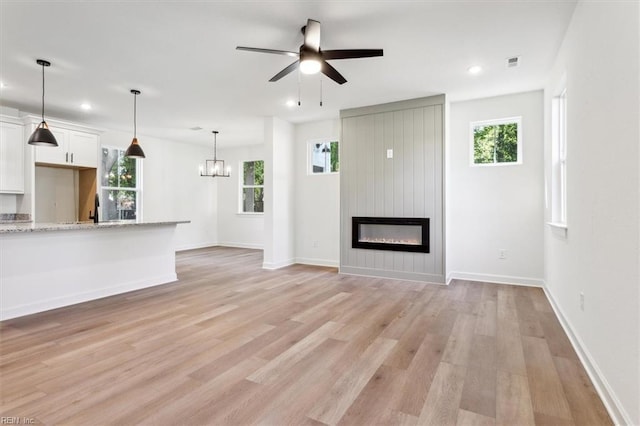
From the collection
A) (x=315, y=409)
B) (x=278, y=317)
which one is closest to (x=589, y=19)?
(x=315, y=409)

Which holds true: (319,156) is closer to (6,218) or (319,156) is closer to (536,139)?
(536,139)

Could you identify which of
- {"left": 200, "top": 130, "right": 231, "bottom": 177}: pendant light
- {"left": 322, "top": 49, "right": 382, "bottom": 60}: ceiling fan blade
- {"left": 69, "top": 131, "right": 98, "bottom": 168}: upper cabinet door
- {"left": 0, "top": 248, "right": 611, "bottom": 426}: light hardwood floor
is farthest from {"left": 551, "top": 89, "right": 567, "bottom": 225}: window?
{"left": 69, "top": 131, "right": 98, "bottom": 168}: upper cabinet door

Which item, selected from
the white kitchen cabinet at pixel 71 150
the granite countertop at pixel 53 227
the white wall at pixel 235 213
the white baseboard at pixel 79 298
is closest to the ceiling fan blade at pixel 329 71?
the granite countertop at pixel 53 227

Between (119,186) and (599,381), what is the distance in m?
8.20

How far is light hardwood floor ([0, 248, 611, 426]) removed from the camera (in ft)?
5.99

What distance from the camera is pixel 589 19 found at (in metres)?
2.32

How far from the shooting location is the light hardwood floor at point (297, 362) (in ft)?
5.99

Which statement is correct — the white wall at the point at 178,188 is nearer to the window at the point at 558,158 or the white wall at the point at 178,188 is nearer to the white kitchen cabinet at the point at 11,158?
the white kitchen cabinet at the point at 11,158

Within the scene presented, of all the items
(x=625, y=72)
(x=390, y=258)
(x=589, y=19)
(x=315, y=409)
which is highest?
(x=589, y=19)

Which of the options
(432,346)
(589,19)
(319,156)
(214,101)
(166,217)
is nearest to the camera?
(589,19)

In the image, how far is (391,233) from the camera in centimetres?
538

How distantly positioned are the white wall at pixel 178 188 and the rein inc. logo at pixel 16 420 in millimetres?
6066

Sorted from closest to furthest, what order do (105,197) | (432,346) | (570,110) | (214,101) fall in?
(432,346) → (570,110) → (214,101) → (105,197)

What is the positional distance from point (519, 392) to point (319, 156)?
513 centimetres
